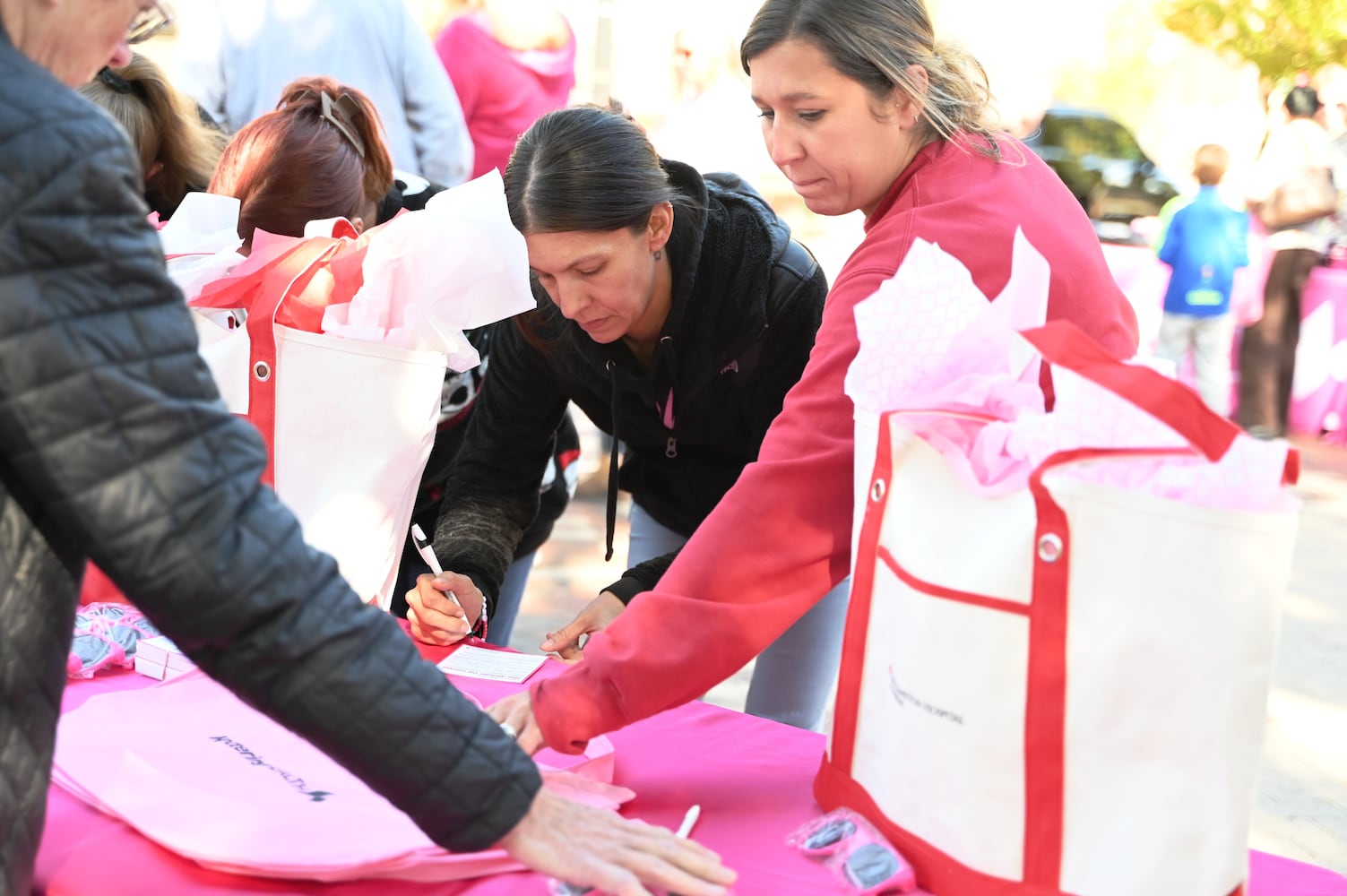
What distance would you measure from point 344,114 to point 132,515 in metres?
1.39

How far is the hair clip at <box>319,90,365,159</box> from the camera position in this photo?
1995 mm

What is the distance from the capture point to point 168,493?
31.7 inches

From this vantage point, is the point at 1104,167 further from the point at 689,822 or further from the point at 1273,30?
the point at 689,822

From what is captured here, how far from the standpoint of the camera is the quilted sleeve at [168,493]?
0.76 meters

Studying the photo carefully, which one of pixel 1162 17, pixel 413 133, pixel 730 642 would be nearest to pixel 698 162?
pixel 413 133

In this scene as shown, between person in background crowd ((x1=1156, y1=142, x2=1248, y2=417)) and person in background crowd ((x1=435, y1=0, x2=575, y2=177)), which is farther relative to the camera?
person in background crowd ((x1=1156, y1=142, x2=1248, y2=417))

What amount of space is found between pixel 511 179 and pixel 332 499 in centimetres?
57

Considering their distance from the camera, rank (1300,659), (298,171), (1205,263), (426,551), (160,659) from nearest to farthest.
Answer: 1. (160,659)
2. (426,551)
3. (298,171)
4. (1300,659)
5. (1205,263)

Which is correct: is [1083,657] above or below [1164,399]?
below

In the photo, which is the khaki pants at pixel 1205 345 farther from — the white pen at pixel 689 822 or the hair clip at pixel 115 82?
the white pen at pixel 689 822

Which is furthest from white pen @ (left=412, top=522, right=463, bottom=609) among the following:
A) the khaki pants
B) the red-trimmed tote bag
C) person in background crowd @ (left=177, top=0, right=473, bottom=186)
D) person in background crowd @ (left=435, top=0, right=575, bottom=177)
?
the khaki pants

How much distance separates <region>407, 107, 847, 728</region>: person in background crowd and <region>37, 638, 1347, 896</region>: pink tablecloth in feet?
1.18

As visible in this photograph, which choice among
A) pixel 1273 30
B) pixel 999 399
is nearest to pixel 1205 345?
pixel 999 399

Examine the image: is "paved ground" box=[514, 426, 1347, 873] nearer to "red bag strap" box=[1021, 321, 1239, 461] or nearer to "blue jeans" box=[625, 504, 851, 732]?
"blue jeans" box=[625, 504, 851, 732]
